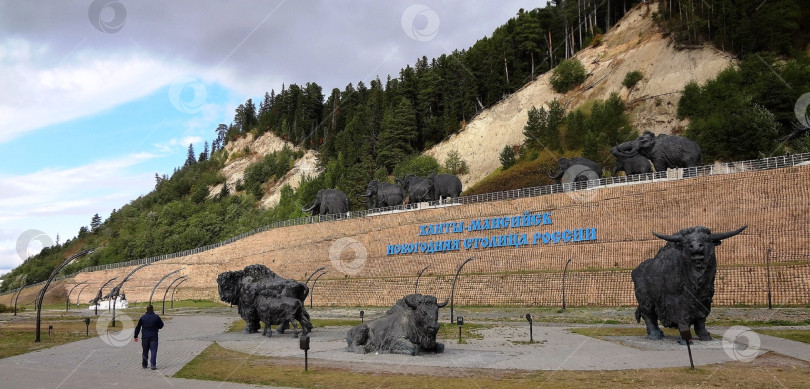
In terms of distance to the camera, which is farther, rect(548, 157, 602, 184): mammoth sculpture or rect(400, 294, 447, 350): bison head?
rect(548, 157, 602, 184): mammoth sculpture

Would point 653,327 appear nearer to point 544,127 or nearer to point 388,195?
point 388,195

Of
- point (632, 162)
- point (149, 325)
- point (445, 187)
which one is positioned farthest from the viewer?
point (445, 187)

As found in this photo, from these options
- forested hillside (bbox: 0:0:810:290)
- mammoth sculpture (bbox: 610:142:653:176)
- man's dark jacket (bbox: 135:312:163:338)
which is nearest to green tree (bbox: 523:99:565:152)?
forested hillside (bbox: 0:0:810:290)

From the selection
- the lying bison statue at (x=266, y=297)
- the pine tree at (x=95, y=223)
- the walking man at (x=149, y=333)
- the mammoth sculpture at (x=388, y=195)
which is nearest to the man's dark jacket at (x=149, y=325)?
the walking man at (x=149, y=333)

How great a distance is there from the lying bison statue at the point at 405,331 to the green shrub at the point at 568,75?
203 feet

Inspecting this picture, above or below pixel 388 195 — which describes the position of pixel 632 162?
above

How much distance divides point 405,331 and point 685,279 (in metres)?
7.61

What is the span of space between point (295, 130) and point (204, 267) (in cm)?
5561

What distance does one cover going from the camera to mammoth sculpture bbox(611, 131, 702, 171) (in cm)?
3734

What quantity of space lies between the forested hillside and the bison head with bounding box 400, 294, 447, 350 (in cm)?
4171

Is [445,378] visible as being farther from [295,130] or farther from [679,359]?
[295,130]

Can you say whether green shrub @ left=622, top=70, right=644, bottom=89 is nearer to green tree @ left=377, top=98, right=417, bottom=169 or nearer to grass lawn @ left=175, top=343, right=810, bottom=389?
green tree @ left=377, top=98, right=417, bottom=169

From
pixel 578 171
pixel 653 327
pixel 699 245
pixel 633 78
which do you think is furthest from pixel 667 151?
pixel 633 78

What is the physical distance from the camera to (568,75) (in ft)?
241
